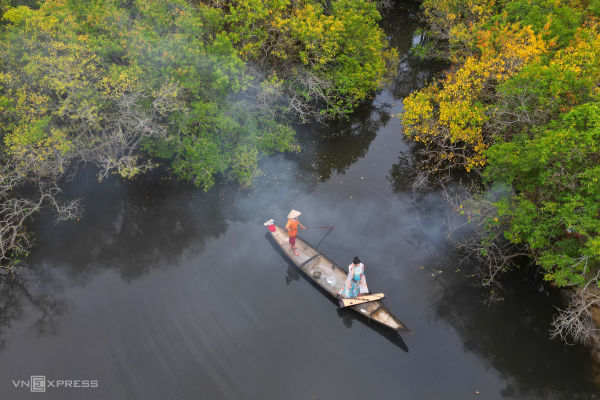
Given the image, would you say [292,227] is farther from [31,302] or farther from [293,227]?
[31,302]

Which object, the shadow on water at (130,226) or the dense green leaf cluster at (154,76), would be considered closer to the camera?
the dense green leaf cluster at (154,76)

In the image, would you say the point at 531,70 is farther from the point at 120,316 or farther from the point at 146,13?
the point at 120,316

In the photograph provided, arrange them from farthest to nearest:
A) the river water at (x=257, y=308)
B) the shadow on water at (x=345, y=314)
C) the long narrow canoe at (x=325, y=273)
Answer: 1. the shadow on water at (x=345, y=314)
2. the long narrow canoe at (x=325, y=273)
3. the river water at (x=257, y=308)

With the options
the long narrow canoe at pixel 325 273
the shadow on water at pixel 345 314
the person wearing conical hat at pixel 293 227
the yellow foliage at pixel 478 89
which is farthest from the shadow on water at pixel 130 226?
the yellow foliage at pixel 478 89

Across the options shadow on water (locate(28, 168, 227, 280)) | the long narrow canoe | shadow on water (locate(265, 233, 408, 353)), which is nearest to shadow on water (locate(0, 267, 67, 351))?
shadow on water (locate(28, 168, 227, 280))

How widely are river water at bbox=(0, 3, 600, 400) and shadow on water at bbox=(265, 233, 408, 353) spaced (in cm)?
6

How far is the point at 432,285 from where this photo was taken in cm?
1469

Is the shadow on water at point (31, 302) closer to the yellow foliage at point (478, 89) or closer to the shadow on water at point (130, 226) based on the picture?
the shadow on water at point (130, 226)

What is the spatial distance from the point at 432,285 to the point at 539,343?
4.14 m

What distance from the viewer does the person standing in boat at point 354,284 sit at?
501 inches

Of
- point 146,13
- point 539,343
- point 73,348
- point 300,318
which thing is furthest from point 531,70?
point 73,348

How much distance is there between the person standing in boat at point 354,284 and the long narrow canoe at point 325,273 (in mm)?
425

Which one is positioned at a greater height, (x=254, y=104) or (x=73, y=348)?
(x=254, y=104)

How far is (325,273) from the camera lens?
14492 mm
